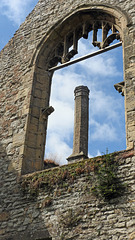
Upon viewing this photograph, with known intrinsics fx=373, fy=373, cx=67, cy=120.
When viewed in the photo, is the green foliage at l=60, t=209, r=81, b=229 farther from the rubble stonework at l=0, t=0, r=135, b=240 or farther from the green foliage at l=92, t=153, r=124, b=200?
the green foliage at l=92, t=153, r=124, b=200

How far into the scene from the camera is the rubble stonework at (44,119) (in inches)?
221

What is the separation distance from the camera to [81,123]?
47.5 ft

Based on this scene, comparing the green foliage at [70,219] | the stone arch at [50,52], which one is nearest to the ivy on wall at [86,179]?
the green foliage at [70,219]

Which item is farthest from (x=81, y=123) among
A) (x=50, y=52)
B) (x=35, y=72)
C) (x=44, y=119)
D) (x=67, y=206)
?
(x=67, y=206)

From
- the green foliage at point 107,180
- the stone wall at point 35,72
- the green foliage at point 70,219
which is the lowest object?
the green foliage at point 70,219

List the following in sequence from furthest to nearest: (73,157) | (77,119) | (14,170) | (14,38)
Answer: (77,119) < (73,157) < (14,38) < (14,170)

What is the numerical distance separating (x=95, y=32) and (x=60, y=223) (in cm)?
420

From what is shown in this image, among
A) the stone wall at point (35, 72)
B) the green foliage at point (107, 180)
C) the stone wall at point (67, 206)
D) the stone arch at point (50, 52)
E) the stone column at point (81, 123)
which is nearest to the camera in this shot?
the stone wall at point (67, 206)

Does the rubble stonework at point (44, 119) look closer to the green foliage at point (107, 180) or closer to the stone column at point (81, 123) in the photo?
the green foliage at point (107, 180)

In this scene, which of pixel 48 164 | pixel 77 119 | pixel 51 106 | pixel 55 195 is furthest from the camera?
pixel 77 119

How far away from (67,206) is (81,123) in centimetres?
863

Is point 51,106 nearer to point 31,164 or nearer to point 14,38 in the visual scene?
point 31,164

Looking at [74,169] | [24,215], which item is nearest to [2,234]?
[24,215]

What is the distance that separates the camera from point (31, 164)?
23.5 ft
